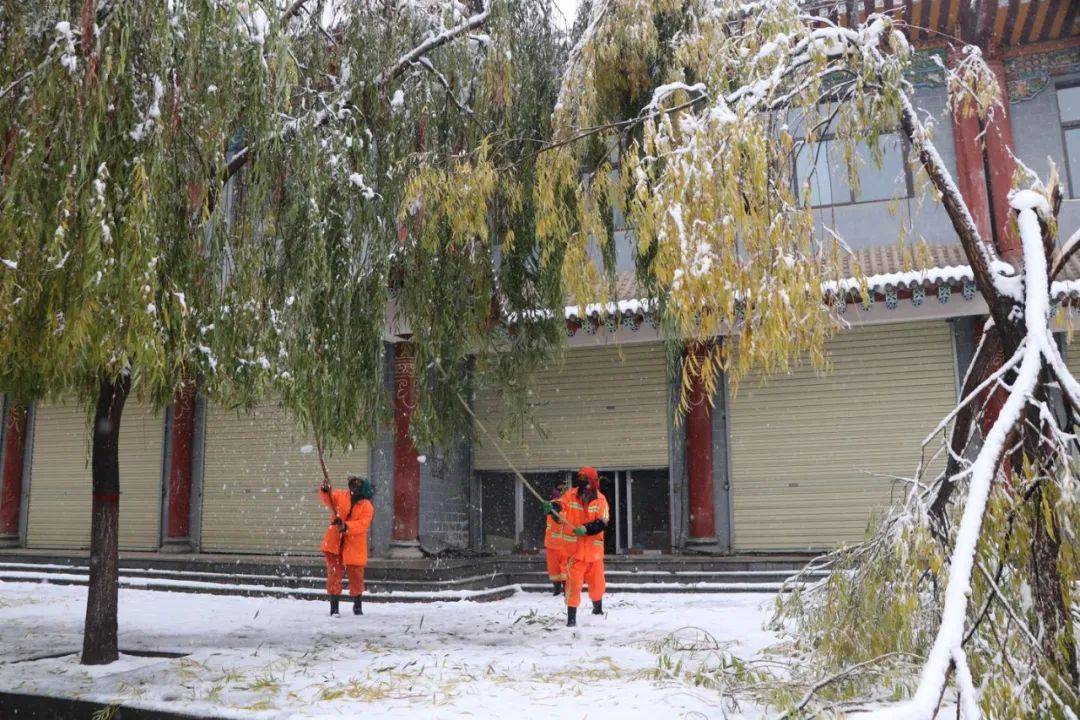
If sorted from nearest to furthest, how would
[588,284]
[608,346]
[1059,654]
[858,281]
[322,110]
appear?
[1059,654]
[858,281]
[588,284]
[322,110]
[608,346]

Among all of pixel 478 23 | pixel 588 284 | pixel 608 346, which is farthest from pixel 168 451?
pixel 588 284

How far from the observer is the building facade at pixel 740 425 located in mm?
11930

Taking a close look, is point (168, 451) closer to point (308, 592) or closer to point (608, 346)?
point (308, 592)

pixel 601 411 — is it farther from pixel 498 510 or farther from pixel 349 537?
pixel 349 537

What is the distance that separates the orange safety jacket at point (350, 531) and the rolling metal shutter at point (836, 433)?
20.0ft

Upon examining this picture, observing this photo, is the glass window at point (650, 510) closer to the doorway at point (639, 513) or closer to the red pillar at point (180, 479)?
the doorway at point (639, 513)

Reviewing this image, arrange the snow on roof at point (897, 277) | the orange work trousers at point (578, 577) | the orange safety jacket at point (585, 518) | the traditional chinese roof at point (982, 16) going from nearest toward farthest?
the orange work trousers at point (578, 577) → the orange safety jacket at point (585, 518) → the snow on roof at point (897, 277) → the traditional chinese roof at point (982, 16)

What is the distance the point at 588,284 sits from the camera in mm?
5551

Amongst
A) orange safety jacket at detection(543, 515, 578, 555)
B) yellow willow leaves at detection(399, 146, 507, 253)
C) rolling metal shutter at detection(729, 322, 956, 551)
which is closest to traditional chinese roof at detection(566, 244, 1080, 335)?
rolling metal shutter at detection(729, 322, 956, 551)

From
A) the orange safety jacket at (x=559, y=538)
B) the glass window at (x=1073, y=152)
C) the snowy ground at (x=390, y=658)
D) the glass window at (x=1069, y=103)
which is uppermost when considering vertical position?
the glass window at (x=1069, y=103)

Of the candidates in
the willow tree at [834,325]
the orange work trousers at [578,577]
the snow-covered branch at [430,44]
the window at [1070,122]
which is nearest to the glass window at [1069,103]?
the window at [1070,122]

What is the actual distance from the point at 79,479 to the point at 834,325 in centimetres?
1657

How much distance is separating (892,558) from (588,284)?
2.35m

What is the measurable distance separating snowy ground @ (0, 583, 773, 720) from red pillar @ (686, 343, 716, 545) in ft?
7.03
